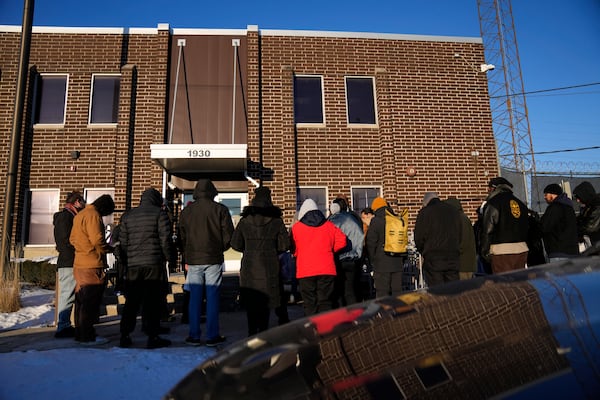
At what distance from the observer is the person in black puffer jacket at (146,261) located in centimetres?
450

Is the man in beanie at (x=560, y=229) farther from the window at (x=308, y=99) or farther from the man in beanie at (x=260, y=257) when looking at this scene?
the window at (x=308, y=99)

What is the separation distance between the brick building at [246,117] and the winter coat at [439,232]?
5.61m

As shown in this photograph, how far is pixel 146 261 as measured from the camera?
460cm

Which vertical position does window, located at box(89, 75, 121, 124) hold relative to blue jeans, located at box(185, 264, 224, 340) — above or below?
above

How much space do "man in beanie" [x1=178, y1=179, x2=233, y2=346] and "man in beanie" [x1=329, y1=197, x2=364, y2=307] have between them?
1604 millimetres

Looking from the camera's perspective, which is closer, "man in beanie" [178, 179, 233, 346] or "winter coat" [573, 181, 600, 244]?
"man in beanie" [178, 179, 233, 346]

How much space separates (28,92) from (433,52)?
1125cm

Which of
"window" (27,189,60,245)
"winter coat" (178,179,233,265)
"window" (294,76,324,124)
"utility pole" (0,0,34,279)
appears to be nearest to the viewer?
"winter coat" (178,179,233,265)

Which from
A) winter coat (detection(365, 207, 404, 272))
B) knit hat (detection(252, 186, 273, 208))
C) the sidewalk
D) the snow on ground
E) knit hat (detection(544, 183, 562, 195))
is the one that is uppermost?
knit hat (detection(544, 183, 562, 195))

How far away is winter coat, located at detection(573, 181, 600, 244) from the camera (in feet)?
16.7

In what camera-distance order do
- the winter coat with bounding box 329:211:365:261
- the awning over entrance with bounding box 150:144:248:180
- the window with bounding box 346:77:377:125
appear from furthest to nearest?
the window with bounding box 346:77:377:125 → the awning over entrance with bounding box 150:144:248:180 → the winter coat with bounding box 329:211:365:261

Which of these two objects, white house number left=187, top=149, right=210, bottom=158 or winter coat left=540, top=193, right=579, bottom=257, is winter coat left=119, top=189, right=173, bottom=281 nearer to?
white house number left=187, top=149, right=210, bottom=158

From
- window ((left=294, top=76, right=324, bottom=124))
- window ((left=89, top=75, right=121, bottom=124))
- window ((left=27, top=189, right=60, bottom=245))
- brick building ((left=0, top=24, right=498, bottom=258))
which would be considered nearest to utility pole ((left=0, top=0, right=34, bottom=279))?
window ((left=27, top=189, right=60, bottom=245))

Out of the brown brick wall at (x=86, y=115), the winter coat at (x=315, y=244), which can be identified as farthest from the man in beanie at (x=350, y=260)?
the brown brick wall at (x=86, y=115)
